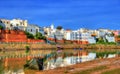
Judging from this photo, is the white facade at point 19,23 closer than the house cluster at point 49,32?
No

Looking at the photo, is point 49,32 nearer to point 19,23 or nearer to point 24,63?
point 19,23

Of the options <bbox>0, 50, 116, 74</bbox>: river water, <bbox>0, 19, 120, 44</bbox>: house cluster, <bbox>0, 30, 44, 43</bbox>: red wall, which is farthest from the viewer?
<bbox>0, 19, 120, 44</bbox>: house cluster

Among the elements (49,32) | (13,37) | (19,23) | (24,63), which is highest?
(19,23)

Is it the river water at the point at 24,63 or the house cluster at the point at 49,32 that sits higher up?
the house cluster at the point at 49,32

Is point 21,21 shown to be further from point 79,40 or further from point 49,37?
point 79,40

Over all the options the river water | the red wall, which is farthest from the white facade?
the river water

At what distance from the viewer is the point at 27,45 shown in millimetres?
138250

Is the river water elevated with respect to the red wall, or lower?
lower

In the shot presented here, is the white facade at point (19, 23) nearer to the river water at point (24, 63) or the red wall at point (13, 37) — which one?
the red wall at point (13, 37)

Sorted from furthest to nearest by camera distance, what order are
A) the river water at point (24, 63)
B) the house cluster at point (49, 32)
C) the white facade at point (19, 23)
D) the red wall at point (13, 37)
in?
1. the white facade at point (19, 23)
2. the house cluster at point (49, 32)
3. the red wall at point (13, 37)
4. the river water at point (24, 63)

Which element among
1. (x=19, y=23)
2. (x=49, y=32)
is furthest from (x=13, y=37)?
(x=49, y=32)

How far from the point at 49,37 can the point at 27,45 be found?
142ft

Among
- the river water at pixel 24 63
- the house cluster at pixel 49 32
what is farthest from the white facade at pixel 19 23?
the river water at pixel 24 63

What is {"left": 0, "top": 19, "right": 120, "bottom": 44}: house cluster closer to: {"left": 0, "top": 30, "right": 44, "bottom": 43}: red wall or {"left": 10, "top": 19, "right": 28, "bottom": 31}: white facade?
{"left": 10, "top": 19, "right": 28, "bottom": 31}: white facade
